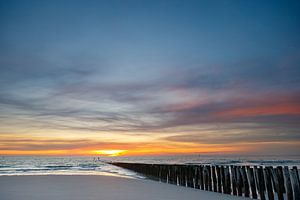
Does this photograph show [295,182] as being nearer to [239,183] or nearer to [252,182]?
[252,182]

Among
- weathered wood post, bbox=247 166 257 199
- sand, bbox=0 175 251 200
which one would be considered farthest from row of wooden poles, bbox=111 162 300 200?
sand, bbox=0 175 251 200

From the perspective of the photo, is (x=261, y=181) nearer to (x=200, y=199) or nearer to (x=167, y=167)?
(x=200, y=199)

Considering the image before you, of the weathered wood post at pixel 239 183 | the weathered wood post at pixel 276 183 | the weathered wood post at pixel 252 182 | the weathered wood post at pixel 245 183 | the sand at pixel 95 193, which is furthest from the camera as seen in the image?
the weathered wood post at pixel 239 183

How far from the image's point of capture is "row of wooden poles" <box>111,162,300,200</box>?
28.3 feet

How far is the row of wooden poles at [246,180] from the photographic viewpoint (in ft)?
28.3

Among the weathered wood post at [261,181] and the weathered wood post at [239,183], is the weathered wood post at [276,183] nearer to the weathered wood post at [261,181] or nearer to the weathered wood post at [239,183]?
the weathered wood post at [261,181]

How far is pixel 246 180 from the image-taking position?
1059 centimetres

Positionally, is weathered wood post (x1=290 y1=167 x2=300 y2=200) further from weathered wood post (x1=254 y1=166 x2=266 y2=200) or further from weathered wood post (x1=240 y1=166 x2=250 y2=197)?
weathered wood post (x1=240 y1=166 x2=250 y2=197)

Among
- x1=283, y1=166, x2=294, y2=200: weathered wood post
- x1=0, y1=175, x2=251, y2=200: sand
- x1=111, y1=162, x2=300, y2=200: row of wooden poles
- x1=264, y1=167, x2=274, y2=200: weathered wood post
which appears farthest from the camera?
x1=264, y1=167, x2=274, y2=200: weathered wood post

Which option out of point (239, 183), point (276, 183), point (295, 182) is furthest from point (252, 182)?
point (295, 182)

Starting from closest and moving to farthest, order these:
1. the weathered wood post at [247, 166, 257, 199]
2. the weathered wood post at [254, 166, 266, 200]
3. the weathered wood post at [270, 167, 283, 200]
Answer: the weathered wood post at [270, 167, 283, 200] < the weathered wood post at [254, 166, 266, 200] < the weathered wood post at [247, 166, 257, 199]

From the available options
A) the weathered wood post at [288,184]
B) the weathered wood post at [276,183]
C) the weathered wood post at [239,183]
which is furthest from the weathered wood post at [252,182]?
the weathered wood post at [288,184]

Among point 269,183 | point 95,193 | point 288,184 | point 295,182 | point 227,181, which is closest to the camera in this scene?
point 295,182

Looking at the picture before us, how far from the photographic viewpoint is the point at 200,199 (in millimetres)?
8906
